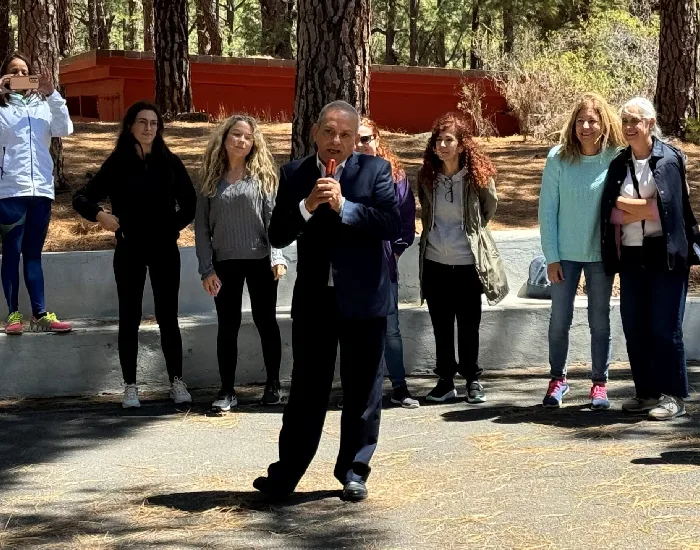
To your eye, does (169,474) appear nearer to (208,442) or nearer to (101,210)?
(208,442)

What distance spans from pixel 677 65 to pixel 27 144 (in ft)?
33.2

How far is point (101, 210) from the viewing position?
307 inches

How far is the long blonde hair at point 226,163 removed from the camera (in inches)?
307

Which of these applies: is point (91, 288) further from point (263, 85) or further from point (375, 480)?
point (263, 85)

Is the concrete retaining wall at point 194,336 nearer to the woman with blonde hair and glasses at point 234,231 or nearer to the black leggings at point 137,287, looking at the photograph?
the black leggings at point 137,287

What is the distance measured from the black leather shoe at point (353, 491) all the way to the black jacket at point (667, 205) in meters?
2.59

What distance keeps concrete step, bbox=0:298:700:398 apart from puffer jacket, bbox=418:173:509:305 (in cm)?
133

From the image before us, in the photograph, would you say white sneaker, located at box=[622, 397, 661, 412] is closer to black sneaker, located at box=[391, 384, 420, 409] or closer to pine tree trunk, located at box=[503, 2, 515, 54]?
black sneaker, located at box=[391, 384, 420, 409]

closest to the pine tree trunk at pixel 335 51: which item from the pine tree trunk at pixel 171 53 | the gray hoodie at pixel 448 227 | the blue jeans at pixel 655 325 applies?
the gray hoodie at pixel 448 227

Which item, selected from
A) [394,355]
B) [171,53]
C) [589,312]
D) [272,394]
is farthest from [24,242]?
[171,53]

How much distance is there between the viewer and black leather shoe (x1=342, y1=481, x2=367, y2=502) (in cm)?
562

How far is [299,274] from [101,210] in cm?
258

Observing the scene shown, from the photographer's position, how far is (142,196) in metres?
7.84

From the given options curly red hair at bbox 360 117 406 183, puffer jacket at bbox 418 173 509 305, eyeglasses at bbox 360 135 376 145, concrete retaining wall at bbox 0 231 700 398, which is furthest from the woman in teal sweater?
concrete retaining wall at bbox 0 231 700 398
